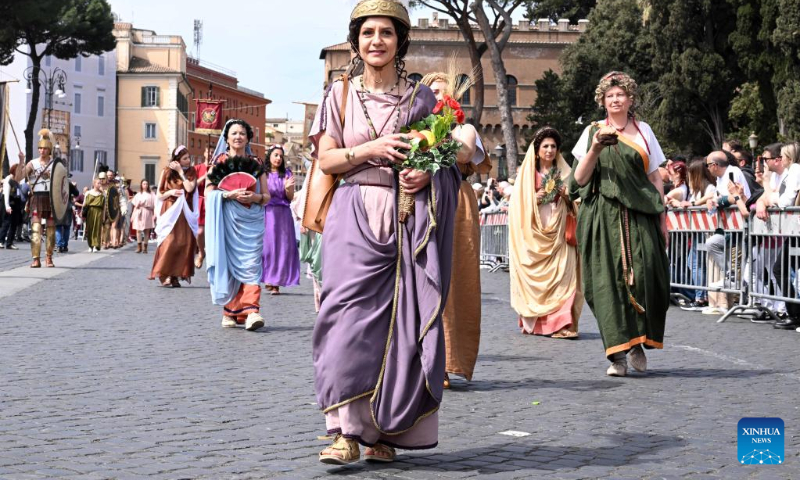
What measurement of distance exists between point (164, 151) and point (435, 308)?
10953cm

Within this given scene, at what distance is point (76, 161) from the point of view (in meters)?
100


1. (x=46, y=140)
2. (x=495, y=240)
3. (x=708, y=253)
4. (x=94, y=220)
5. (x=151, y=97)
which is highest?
→ (x=151, y=97)

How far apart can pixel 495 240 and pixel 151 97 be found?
89.5 metres

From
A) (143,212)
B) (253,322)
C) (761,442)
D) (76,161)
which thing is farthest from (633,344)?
(76,161)

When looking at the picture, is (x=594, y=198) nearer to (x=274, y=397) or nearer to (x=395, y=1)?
(x=274, y=397)

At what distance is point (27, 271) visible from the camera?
2112 centimetres

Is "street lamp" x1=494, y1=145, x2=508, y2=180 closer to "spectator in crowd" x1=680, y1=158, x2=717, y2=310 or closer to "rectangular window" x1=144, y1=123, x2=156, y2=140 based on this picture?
"spectator in crowd" x1=680, y1=158, x2=717, y2=310

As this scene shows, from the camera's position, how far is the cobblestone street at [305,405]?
219 inches

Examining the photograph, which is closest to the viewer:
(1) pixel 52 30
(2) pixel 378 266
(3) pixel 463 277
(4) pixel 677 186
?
(2) pixel 378 266

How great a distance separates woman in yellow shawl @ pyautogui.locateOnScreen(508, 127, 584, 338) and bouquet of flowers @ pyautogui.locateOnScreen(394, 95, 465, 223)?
630 centimetres

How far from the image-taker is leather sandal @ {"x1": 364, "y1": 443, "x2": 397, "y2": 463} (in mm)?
5578

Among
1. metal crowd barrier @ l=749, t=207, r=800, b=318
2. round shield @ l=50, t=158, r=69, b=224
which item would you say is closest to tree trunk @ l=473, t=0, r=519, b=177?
round shield @ l=50, t=158, r=69, b=224

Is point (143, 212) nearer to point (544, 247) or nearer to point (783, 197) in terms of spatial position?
point (783, 197)

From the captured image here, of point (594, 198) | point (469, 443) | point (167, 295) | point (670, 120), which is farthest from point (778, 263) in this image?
point (670, 120)
